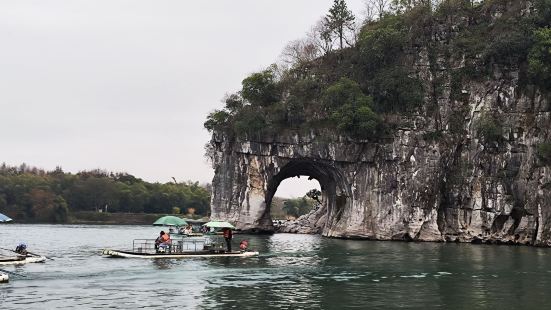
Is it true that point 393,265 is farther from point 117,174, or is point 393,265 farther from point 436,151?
point 117,174

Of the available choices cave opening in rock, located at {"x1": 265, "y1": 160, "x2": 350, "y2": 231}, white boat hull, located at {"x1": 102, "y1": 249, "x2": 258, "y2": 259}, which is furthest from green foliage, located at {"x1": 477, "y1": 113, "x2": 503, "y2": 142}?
white boat hull, located at {"x1": 102, "y1": 249, "x2": 258, "y2": 259}

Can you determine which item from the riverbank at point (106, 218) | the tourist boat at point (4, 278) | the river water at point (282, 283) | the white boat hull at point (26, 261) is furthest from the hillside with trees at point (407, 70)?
the riverbank at point (106, 218)

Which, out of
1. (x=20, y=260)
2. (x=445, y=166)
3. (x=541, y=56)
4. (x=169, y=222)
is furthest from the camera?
(x=445, y=166)

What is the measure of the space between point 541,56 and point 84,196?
318ft

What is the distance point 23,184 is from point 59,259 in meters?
93.8

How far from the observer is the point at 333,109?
2645 inches

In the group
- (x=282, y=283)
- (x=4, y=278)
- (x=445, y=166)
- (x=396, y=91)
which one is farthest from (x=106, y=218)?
(x=282, y=283)

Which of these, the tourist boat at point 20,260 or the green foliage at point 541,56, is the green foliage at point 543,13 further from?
the tourist boat at point 20,260


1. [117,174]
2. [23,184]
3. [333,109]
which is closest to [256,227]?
[333,109]

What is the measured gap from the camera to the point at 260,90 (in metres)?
77.3

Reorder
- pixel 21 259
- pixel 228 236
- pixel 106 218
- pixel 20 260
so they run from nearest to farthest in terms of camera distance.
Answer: pixel 20 260 < pixel 21 259 < pixel 228 236 < pixel 106 218

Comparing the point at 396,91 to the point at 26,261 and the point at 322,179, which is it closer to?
the point at 322,179

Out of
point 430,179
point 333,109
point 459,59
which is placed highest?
point 459,59

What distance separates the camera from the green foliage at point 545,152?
190ft
